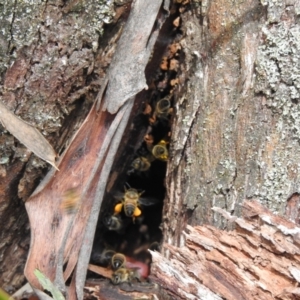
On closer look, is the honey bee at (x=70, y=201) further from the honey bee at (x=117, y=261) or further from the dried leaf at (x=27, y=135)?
the honey bee at (x=117, y=261)

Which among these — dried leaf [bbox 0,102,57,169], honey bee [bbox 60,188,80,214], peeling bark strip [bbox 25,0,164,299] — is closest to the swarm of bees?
peeling bark strip [bbox 25,0,164,299]

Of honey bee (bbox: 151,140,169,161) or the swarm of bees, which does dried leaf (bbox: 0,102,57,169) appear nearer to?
the swarm of bees

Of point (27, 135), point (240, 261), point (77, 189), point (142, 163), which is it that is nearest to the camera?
point (240, 261)

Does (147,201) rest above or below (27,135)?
below

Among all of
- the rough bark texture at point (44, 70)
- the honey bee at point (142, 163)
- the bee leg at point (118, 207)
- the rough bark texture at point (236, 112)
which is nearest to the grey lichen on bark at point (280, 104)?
the rough bark texture at point (236, 112)

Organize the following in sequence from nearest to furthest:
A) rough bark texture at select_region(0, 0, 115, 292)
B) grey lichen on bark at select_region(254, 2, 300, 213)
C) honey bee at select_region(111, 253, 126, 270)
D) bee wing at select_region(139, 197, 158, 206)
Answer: grey lichen on bark at select_region(254, 2, 300, 213), rough bark texture at select_region(0, 0, 115, 292), honey bee at select_region(111, 253, 126, 270), bee wing at select_region(139, 197, 158, 206)

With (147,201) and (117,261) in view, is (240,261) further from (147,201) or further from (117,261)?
(147,201)

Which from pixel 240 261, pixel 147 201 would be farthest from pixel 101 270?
pixel 240 261
